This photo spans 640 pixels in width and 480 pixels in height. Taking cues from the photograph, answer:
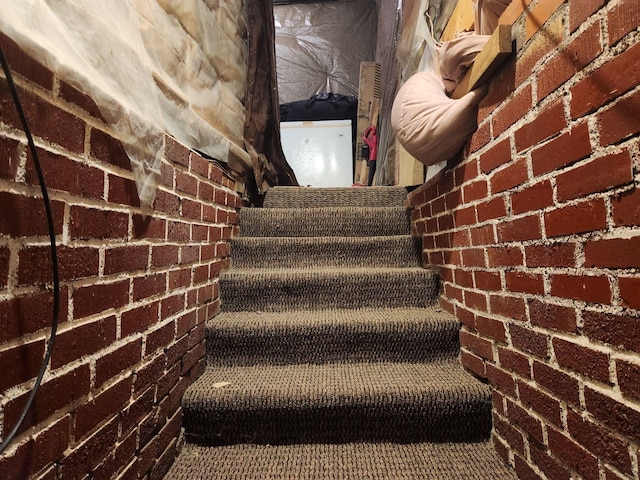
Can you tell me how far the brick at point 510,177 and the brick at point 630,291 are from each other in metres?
0.33

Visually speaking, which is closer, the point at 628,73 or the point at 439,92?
the point at 628,73

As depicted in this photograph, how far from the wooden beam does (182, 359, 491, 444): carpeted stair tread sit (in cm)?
96

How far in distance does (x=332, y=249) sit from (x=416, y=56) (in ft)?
4.46

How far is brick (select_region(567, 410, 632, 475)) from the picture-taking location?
552mm

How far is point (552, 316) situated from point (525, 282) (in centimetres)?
11

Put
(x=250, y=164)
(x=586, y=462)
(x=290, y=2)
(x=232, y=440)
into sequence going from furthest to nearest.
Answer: (x=290, y=2) < (x=250, y=164) < (x=232, y=440) < (x=586, y=462)

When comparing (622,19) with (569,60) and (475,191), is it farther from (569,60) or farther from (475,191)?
(475,191)

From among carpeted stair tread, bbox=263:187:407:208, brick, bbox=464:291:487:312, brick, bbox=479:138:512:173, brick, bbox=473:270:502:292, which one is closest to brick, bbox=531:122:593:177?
brick, bbox=479:138:512:173

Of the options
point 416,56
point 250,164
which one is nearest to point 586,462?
point 250,164

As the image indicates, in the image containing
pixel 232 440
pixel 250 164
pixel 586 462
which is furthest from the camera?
pixel 250 164

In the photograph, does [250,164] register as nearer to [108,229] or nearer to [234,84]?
[234,84]

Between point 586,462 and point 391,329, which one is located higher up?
point 391,329

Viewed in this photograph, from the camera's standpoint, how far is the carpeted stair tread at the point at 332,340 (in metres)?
1.20

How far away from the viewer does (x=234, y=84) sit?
5.46 ft
